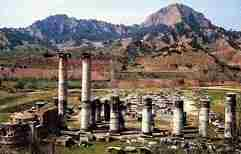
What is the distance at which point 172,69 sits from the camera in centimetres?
13350

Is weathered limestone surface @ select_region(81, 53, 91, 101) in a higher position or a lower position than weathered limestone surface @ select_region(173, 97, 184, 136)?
higher

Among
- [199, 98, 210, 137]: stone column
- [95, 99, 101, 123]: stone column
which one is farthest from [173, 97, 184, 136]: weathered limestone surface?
[95, 99, 101, 123]: stone column

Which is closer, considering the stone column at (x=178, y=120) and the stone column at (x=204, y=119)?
the stone column at (x=178, y=120)

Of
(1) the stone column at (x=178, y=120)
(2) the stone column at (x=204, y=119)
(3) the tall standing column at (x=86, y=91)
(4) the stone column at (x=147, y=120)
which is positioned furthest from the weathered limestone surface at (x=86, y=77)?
(2) the stone column at (x=204, y=119)

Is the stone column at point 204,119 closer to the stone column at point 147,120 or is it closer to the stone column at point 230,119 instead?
the stone column at point 230,119

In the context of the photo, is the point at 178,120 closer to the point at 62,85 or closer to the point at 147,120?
the point at 147,120

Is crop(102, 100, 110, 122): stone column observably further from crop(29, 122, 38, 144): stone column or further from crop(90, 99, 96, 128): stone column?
crop(29, 122, 38, 144): stone column

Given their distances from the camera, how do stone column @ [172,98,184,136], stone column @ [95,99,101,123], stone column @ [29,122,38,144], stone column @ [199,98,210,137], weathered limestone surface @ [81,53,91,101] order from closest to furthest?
1. stone column @ [29,122,38,144]
2. stone column @ [172,98,184,136]
3. stone column @ [199,98,210,137]
4. weathered limestone surface @ [81,53,91,101]
5. stone column @ [95,99,101,123]

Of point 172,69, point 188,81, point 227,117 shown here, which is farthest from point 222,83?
point 227,117

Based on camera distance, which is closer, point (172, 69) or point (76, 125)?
point (76, 125)

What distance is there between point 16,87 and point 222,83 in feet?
144

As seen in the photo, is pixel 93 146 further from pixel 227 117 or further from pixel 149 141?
pixel 227 117

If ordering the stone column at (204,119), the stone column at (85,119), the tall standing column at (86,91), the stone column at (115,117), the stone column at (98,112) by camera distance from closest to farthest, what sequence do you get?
the stone column at (204,119)
the stone column at (115,117)
the stone column at (85,119)
the tall standing column at (86,91)
the stone column at (98,112)

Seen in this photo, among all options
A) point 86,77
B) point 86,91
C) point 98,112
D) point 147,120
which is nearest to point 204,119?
point 147,120
